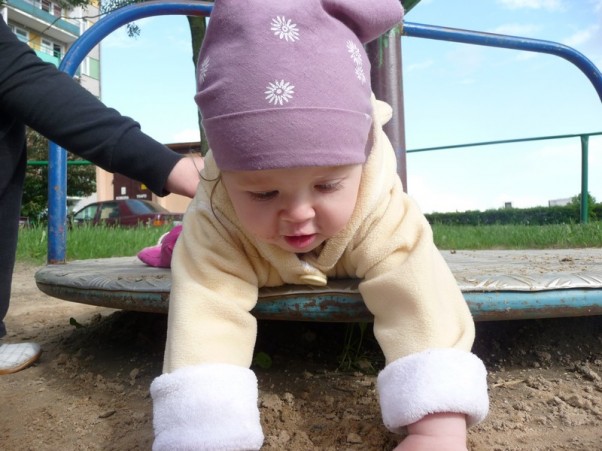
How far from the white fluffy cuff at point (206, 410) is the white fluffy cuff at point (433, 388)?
22 cm

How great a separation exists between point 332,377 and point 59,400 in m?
0.61

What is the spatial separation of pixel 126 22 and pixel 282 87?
1.23 meters

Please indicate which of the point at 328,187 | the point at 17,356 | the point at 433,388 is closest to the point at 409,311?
the point at 433,388

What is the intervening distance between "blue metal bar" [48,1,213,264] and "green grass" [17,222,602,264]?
178cm

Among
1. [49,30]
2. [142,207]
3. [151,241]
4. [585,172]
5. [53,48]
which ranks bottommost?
[151,241]

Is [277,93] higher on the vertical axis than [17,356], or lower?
higher

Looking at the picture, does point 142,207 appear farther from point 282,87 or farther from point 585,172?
point 282,87

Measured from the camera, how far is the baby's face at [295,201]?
2.97 ft

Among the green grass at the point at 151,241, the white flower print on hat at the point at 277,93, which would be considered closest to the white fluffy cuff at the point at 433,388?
the white flower print on hat at the point at 277,93

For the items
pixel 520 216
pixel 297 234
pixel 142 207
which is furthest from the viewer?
pixel 142 207

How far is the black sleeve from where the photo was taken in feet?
4.66

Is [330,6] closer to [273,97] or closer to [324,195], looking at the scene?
[273,97]

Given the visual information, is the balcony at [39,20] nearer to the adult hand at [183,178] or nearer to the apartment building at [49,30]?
the apartment building at [49,30]

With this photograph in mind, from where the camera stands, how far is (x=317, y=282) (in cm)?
112
